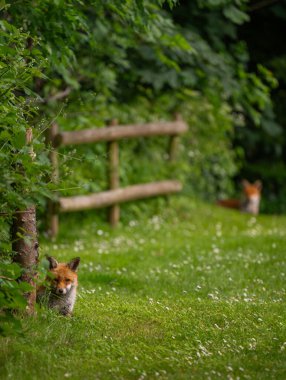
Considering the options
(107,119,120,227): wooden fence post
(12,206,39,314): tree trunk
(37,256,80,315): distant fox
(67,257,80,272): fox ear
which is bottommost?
(107,119,120,227): wooden fence post

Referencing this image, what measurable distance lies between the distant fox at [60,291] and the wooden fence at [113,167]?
177 inches

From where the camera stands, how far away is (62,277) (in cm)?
661

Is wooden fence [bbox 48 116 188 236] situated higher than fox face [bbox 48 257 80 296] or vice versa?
fox face [bbox 48 257 80 296]

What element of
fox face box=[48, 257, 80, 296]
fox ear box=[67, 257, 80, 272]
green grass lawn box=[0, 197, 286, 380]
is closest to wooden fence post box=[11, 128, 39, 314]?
green grass lawn box=[0, 197, 286, 380]

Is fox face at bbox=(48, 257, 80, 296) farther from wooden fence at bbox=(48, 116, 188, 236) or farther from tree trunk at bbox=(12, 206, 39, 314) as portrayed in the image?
wooden fence at bbox=(48, 116, 188, 236)

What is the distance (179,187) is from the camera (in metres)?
14.6

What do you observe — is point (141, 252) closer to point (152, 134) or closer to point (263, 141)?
point (152, 134)

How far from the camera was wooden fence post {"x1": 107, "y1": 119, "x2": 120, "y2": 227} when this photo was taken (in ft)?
42.9

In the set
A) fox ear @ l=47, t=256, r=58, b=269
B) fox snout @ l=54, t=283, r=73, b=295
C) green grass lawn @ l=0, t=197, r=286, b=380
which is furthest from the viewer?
fox ear @ l=47, t=256, r=58, b=269

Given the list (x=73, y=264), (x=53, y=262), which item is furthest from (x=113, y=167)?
(x=53, y=262)

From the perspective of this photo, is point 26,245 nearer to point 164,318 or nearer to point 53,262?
point 53,262

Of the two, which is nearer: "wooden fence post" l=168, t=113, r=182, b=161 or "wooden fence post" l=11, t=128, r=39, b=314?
"wooden fence post" l=11, t=128, r=39, b=314

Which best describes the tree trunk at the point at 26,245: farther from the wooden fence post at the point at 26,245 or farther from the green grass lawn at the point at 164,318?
the green grass lawn at the point at 164,318

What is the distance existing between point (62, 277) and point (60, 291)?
145mm
